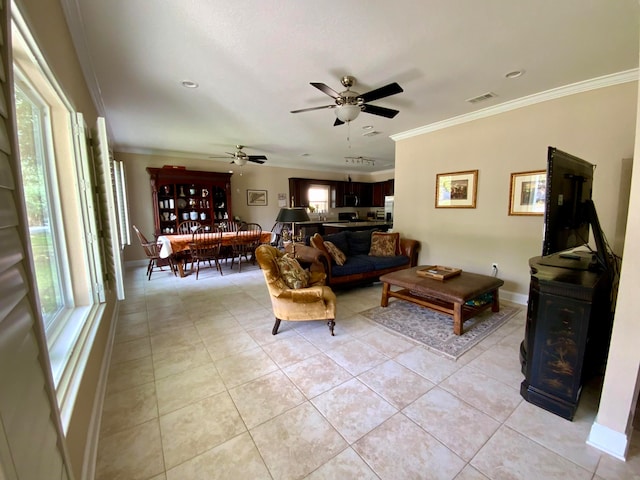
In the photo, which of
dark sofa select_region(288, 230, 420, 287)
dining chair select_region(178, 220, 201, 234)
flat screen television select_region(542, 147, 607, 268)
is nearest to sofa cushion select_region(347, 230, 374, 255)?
dark sofa select_region(288, 230, 420, 287)

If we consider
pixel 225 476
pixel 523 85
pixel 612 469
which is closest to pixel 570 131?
pixel 523 85

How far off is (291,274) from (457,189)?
292 centimetres

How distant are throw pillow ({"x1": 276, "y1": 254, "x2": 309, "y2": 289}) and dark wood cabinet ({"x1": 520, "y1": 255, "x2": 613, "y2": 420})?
199cm

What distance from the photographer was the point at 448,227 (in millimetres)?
4305

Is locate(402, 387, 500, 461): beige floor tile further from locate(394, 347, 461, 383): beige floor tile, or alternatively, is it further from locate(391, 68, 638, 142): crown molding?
locate(391, 68, 638, 142): crown molding

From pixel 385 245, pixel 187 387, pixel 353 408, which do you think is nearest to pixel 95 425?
pixel 187 387

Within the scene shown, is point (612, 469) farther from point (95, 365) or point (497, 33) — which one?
point (95, 365)

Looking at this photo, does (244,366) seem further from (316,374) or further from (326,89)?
(326,89)

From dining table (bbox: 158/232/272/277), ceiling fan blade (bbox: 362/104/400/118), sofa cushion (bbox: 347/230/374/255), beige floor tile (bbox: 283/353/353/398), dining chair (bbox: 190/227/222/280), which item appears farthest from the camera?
dining chair (bbox: 190/227/222/280)

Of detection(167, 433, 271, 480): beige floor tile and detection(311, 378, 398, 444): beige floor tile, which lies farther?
detection(311, 378, 398, 444): beige floor tile

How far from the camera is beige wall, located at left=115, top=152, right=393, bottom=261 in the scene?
5.89 meters

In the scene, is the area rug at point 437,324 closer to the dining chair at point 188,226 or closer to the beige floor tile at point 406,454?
the beige floor tile at point 406,454

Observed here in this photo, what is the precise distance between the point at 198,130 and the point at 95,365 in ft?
12.5

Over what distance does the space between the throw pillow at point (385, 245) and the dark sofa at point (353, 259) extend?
0.09m
